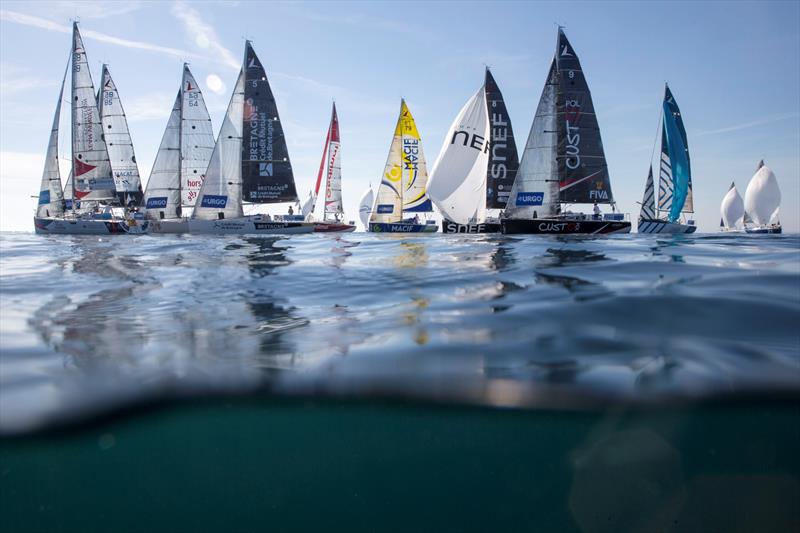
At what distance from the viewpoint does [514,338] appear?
388cm

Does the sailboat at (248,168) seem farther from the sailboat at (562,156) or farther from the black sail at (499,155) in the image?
the sailboat at (562,156)

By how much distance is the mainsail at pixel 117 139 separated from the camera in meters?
40.2

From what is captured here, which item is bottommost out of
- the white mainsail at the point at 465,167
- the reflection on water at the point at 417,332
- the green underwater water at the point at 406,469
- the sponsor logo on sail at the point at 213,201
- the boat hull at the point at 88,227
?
the green underwater water at the point at 406,469

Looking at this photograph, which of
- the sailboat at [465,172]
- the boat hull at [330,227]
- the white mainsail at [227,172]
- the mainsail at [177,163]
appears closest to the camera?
the sailboat at [465,172]

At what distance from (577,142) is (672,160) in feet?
47.3

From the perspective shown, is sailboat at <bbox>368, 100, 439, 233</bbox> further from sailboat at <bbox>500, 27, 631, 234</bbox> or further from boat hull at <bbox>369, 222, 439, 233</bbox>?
sailboat at <bbox>500, 27, 631, 234</bbox>

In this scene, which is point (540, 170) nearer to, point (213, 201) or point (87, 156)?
point (213, 201)

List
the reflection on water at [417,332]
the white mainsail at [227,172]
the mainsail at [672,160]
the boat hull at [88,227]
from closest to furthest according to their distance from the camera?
the reflection on water at [417,332] → the white mainsail at [227,172] → the boat hull at [88,227] → the mainsail at [672,160]

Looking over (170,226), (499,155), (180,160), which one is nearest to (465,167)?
(499,155)

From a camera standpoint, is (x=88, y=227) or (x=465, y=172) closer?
(x=465, y=172)

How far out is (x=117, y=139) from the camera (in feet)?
133

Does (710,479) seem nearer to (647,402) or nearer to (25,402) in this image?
(647,402)

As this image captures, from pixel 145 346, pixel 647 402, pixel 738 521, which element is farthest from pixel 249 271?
pixel 738 521

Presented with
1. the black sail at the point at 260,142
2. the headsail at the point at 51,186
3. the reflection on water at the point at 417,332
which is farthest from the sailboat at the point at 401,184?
the reflection on water at the point at 417,332
